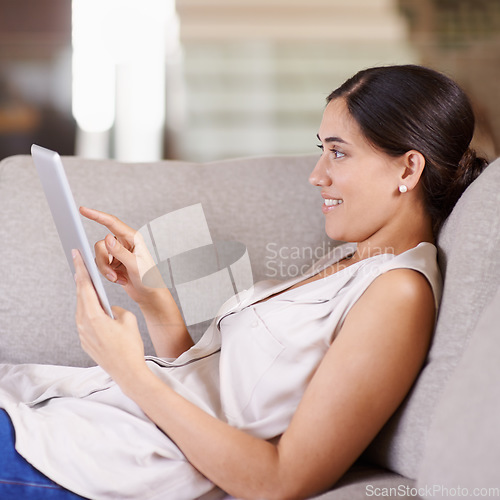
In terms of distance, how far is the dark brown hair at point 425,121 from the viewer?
103 centimetres

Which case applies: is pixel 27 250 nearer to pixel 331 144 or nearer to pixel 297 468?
pixel 331 144

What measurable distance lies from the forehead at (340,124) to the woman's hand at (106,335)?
0.49 metres

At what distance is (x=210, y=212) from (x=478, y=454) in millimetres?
900

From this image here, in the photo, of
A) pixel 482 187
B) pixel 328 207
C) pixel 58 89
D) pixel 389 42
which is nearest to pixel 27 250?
pixel 328 207

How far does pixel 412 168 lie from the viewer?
104 cm

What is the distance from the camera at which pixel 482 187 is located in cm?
94

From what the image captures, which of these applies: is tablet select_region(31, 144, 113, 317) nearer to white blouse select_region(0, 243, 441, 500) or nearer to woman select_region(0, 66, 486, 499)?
woman select_region(0, 66, 486, 499)

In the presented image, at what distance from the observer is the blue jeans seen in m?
0.86

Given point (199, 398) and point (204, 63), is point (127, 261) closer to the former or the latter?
point (199, 398)

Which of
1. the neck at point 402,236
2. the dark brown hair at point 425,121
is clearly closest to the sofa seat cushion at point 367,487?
the neck at point 402,236

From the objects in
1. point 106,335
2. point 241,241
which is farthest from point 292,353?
point 241,241

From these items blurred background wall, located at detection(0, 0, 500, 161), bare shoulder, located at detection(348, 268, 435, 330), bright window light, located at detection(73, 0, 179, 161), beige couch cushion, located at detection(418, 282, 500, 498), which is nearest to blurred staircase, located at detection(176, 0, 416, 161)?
blurred background wall, located at detection(0, 0, 500, 161)

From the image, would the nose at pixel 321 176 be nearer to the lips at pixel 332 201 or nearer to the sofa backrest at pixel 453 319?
the lips at pixel 332 201

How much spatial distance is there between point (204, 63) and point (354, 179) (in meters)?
2.65
